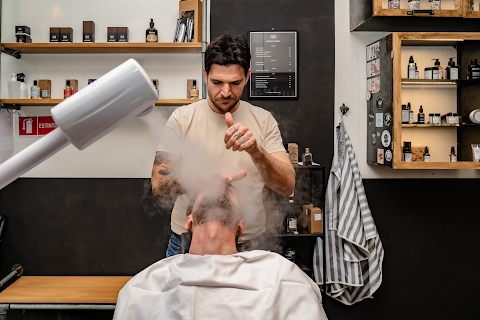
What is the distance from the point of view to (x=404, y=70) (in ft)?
8.38

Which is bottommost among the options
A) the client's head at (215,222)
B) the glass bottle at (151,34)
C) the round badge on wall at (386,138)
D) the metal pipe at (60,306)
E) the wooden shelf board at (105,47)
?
the metal pipe at (60,306)

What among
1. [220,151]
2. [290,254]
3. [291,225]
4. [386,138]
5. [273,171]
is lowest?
[290,254]

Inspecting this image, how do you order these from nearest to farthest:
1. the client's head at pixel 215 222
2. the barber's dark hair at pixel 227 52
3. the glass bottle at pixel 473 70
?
the client's head at pixel 215 222
the barber's dark hair at pixel 227 52
the glass bottle at pixel 473 70

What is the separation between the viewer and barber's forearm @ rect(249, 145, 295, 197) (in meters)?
1.46

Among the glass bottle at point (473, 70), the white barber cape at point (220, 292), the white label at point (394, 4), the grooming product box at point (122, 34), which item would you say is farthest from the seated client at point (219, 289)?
the glass bottle at point (473, 70)

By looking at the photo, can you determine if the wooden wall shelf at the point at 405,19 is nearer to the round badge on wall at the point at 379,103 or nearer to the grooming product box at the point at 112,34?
the round badge on wall at the point at 379,103

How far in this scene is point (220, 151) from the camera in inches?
70.9

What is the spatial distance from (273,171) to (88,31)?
1906 millimetres

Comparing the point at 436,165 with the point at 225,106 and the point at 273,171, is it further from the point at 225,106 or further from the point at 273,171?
the point at 225,106

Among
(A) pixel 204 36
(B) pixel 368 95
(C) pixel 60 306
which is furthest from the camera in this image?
(B) pixel 368 95

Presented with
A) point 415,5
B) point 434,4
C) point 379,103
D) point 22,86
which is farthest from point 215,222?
point 434,4

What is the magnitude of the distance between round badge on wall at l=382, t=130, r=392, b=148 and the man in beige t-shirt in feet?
3.26

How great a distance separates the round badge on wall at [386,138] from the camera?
7.89 ft

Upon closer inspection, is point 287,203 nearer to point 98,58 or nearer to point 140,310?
point 140,310
